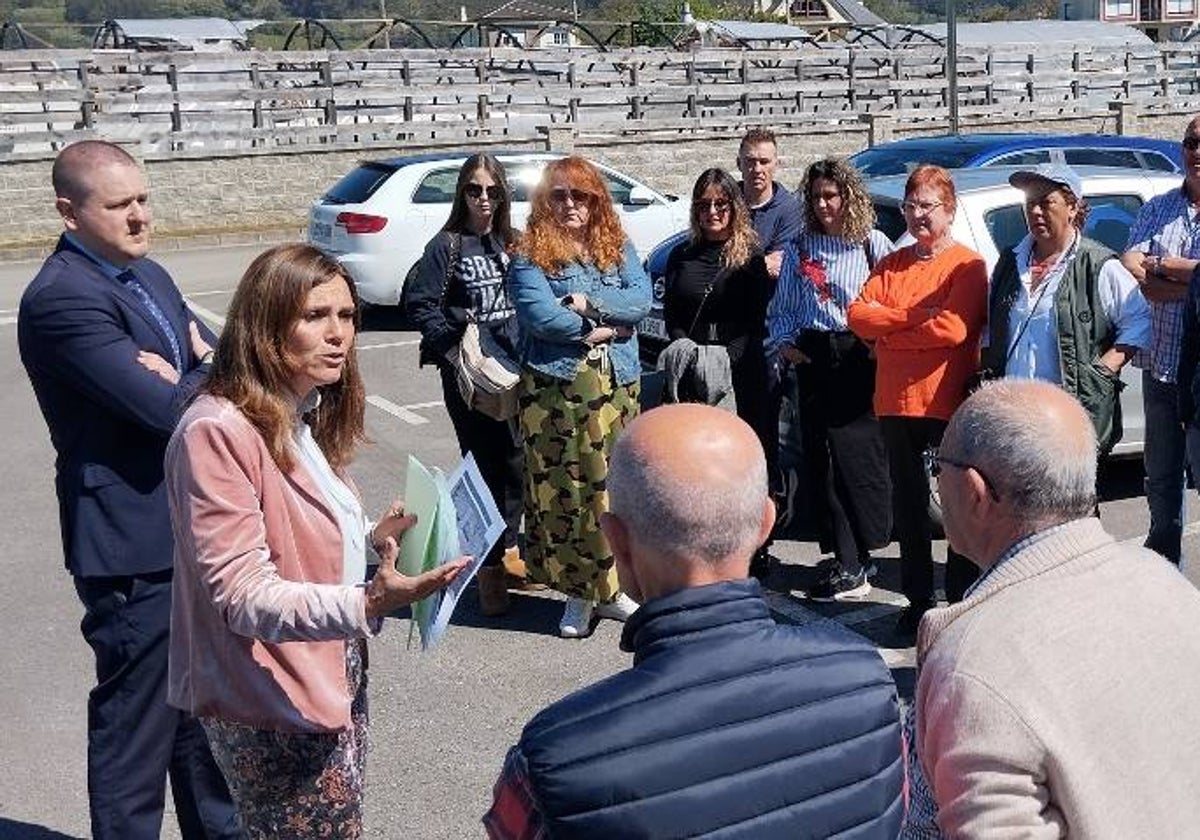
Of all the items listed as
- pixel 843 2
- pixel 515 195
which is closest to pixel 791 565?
pixel 515 195

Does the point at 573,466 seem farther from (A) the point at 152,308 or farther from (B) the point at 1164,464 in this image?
(A) the point at 152,308

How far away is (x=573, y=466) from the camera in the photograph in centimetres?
624

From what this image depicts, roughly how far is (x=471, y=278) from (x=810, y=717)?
454 cm

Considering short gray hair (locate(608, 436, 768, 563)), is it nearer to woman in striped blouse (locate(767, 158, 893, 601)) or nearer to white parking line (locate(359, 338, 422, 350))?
woman in striped blouse (locate(767, 158, 893, 601))

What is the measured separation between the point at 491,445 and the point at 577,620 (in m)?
0.85

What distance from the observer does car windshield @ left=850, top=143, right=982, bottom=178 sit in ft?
36.7

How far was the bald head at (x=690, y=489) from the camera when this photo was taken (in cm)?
211

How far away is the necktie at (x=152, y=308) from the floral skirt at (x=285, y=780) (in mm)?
1136

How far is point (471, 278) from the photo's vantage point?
253 inches

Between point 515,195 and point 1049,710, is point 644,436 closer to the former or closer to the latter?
point 1049,710

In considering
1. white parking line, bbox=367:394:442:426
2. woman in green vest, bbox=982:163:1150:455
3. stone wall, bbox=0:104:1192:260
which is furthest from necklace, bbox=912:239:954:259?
stone wall, bbox=0:104:1192:260

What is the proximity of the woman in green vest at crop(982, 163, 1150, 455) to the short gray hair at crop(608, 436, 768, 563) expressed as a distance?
373 centimetres

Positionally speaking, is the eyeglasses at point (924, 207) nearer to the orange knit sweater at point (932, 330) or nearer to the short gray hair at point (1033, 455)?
the orange knit sweater at point (932, 330)

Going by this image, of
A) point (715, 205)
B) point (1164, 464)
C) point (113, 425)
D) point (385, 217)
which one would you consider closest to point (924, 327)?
point (715, 205)
